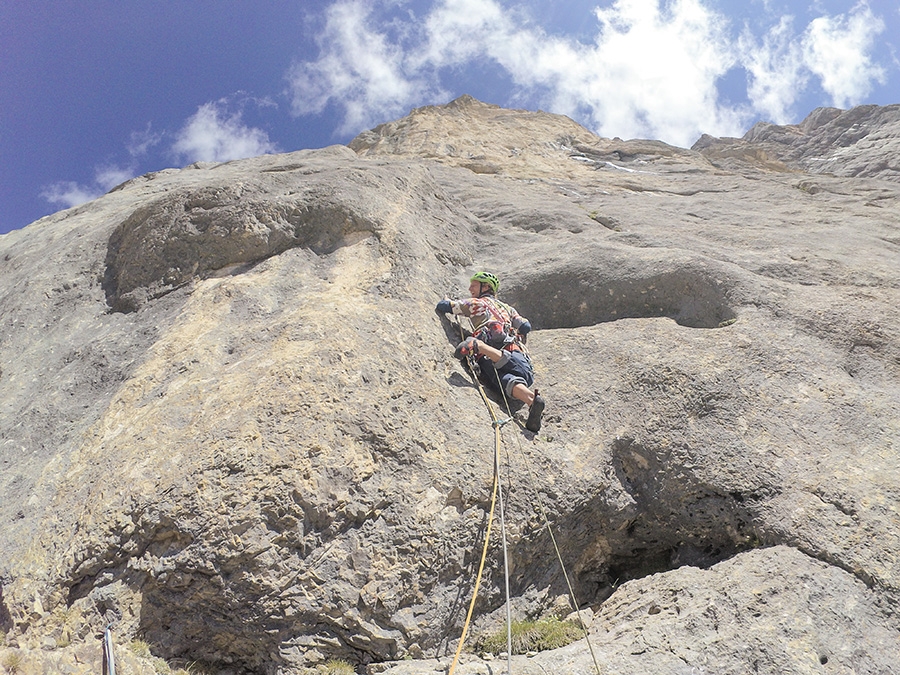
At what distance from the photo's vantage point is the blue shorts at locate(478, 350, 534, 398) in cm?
646

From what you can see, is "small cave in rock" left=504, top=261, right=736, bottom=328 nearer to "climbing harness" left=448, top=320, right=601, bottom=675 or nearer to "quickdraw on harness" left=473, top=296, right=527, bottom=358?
"quickdraw on harness" left=473, top=296, right=527, bottom=358

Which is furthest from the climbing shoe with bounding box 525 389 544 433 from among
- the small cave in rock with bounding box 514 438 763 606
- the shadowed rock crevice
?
the shadowed rock crevice

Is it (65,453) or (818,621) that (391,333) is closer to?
(65,453)

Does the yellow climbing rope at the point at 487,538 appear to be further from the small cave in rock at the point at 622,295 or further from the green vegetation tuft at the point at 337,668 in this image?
the small cave in rock at the point at 622,295

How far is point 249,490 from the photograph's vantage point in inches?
180

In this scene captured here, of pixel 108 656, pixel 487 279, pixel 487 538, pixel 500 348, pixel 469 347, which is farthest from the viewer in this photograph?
pixel 487 279

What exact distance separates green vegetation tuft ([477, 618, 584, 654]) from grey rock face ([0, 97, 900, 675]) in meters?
0.19

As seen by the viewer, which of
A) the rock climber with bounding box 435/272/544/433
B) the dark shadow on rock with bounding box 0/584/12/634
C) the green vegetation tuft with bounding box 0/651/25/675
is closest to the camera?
the green vegetation tuft with bounding box 0/651/25/675

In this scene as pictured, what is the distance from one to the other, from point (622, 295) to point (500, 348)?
2421mm

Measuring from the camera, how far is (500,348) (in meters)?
6.88

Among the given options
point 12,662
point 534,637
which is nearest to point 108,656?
point 12,662

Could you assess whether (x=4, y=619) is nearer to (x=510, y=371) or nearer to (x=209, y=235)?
(x=510, y=371)

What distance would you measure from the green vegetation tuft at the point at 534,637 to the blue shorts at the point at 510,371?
7.40 ft

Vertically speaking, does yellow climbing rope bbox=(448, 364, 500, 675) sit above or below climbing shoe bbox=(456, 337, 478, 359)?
below
